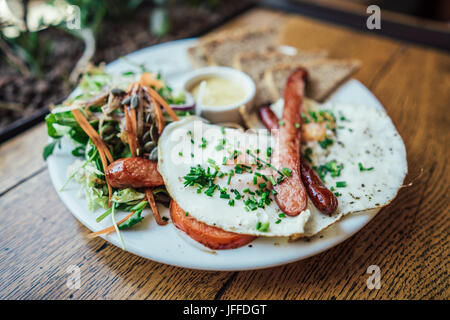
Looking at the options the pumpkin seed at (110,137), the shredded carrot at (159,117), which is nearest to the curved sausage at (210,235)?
the shredded carrot at (159,117)

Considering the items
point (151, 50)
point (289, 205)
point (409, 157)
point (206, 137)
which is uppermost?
point (151, 50)

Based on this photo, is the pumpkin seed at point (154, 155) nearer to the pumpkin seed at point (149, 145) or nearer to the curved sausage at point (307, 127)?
the pumpkin seed at point (149, 145)

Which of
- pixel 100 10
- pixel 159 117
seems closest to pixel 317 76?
pixel 159 117

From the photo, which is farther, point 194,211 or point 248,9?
point 248,9

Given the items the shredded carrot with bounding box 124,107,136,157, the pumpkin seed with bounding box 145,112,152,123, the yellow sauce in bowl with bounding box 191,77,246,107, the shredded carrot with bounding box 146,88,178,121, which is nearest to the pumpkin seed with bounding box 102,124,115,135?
the shredded carrot with bounding box 124,107,136,157

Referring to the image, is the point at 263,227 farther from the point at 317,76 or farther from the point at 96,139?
the point at 317,76
